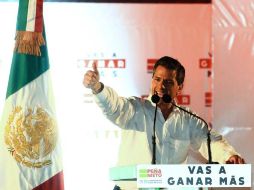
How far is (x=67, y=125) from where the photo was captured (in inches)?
121

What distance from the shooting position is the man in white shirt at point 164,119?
2.98 meters

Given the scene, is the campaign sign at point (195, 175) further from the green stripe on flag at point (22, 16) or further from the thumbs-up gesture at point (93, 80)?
the green stripe on flag at point (22, 16)

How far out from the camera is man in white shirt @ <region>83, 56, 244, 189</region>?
2984mm

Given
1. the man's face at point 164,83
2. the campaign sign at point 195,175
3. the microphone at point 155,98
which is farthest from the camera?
the man's face at point 164,83

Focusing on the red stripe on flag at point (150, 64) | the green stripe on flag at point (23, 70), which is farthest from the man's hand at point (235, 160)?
the green stripe on flag at point (23, 70)

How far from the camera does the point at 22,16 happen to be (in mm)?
2887

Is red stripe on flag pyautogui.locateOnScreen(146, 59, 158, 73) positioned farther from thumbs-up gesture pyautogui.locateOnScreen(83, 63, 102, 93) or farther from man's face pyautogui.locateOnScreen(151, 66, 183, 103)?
thumbs-up gesture pyautogui.locateOnScreen(83, 63, 102, 93)

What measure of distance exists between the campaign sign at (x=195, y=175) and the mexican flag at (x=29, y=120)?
0.77 metres

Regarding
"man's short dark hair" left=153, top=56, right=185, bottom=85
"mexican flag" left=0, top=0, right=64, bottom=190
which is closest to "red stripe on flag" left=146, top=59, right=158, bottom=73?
"man's short dark hair" left=153, top=56, right=185, bottom=85

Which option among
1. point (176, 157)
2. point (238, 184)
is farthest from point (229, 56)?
point (238, 184)

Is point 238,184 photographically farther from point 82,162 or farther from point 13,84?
point 13,84

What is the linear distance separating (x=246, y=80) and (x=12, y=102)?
166 centimetres

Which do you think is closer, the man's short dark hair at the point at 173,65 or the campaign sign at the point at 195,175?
the campaign sign at the point at 195,175

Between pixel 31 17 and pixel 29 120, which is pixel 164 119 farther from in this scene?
pixel 31 17
